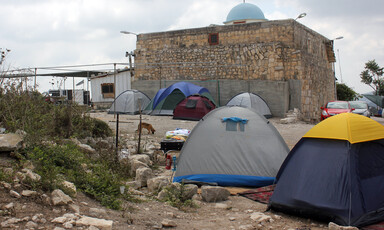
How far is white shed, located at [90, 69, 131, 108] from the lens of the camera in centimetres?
2461

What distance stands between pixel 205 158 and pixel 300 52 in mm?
13931

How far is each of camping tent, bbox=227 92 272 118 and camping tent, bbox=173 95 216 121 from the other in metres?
1.30

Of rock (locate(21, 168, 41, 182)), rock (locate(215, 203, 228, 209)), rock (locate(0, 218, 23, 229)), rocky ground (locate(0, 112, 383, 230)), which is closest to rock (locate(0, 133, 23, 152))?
rocky ground (locate(0, 112, 383, 230))

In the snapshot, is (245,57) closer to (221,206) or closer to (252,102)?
(252,102)

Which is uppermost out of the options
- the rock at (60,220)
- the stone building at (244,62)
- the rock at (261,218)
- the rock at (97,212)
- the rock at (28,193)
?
the stone building at (244,62)

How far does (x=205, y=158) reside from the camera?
283 inches

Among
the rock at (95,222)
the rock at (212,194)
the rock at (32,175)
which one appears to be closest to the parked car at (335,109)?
the rock at (212,194)

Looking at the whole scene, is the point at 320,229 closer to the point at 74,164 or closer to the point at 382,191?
the point at 382,191

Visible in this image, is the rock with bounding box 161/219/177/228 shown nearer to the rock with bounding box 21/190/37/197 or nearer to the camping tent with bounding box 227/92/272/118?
the rock with bounding box 21/190/37/197

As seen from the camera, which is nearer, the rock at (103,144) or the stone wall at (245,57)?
the rock at (103,144)

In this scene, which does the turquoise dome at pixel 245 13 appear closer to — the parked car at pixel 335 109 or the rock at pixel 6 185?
the parked car at pixel 335 109

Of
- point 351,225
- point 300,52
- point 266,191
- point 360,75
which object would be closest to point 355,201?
point 351,225

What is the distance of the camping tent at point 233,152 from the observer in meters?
6.98

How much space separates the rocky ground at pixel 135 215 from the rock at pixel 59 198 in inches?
1.9
